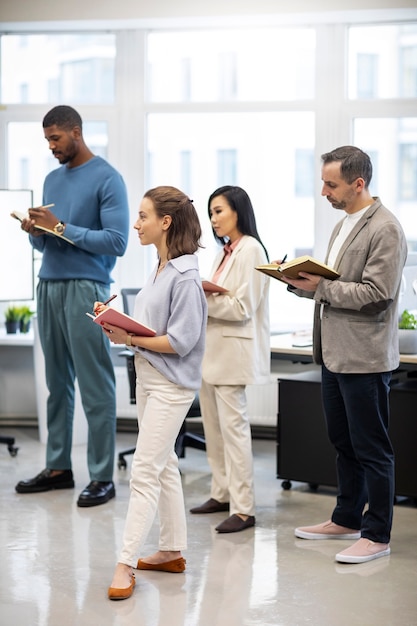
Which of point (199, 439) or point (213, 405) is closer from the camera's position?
point (213, 405)

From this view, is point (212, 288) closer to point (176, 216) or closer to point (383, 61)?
point (176, 216)

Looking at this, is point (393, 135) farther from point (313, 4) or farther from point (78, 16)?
point (78, 16)

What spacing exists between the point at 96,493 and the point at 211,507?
0.56 metres

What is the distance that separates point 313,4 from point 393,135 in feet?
3.18

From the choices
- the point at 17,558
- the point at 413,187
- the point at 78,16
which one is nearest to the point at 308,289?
the point at 17,558

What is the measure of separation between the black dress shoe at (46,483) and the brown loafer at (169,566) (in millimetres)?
1301

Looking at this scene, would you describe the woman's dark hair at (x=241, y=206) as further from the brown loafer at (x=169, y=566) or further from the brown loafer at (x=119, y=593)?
the brown loafer at (x=119, y=593)

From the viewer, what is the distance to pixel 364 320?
360cm

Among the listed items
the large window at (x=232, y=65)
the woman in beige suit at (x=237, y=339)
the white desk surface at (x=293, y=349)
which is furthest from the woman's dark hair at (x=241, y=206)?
the large window at (x=232, y=65)

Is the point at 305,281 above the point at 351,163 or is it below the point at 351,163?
below

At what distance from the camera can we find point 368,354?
3570 mm

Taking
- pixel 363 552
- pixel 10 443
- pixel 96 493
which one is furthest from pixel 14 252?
pixel 363 552

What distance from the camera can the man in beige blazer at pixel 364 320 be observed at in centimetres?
353

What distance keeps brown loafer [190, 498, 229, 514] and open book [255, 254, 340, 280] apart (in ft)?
4.04
